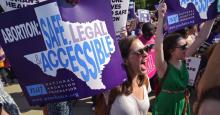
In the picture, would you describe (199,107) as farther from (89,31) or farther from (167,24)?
(167,24)

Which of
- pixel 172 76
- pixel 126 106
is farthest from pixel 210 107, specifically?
pixel 172 76

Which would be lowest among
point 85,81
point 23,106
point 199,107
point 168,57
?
point 23,106

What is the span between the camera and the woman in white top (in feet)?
9.43

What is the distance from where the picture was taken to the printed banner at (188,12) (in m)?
4.68

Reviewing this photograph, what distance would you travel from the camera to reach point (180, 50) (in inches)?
151

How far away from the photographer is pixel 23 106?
7836 mm

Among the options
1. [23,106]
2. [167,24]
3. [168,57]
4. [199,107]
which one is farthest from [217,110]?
[23,106]

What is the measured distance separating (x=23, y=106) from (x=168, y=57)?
15.5ft

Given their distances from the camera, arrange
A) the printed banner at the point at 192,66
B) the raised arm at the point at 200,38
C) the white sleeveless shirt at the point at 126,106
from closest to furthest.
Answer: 1. the white sleeveless shirt at the point at 126,106
2. the raised arm at the point at 200,38
3. the printed banner at the point at 192,66

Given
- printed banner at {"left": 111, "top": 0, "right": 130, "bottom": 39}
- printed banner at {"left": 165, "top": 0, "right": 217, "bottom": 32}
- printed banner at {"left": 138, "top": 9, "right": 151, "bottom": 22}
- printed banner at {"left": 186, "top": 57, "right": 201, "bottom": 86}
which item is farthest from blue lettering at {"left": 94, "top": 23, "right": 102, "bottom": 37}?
printed banner at {"left": 138, "top": 9, "right": 151, "bottom": 22}

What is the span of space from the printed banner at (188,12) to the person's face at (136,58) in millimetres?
1697

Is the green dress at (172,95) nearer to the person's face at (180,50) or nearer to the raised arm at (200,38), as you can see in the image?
the person's face at (180,50)

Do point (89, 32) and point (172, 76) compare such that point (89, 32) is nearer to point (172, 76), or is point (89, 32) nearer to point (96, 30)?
point (96, 30)

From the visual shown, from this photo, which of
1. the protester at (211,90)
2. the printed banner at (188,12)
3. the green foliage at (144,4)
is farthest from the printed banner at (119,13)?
the green foliage at (144,4)
